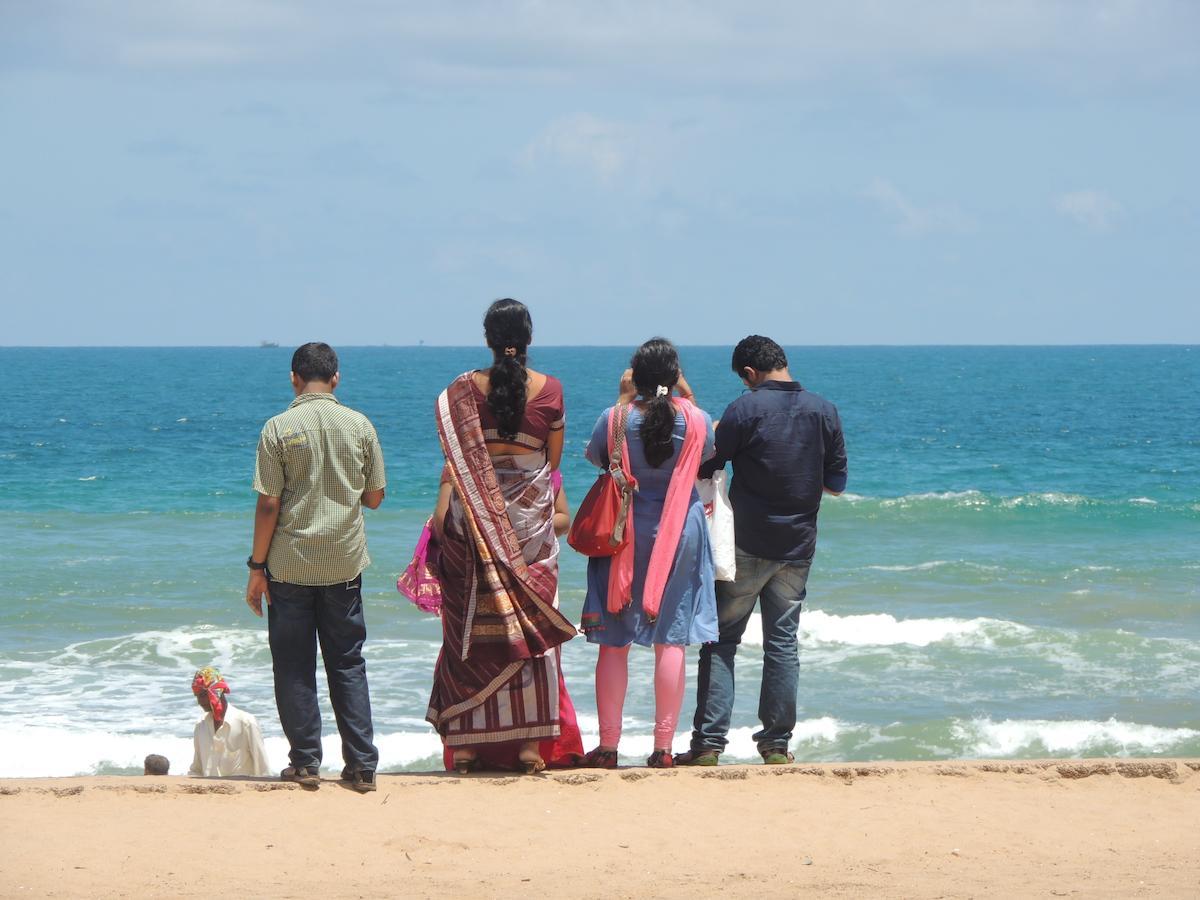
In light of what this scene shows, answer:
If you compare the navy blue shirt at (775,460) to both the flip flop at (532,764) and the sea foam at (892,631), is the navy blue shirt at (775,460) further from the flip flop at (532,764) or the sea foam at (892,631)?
the sea foam at (892,631)

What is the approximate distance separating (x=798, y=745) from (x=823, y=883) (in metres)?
5.62

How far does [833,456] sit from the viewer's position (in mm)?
5492

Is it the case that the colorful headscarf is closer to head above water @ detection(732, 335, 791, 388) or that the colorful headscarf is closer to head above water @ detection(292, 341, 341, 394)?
head above water @ detection(292, 341, 341, 394)

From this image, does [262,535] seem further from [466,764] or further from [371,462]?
[466,764]

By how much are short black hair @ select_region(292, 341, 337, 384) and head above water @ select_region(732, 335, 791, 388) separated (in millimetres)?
1552

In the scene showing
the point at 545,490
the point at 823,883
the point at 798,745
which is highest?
the point at 545,490

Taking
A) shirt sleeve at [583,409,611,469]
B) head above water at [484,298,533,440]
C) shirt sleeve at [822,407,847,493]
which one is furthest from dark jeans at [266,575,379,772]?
shirt sleeve at [822,407,847,493]

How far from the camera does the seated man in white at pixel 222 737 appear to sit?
21.9ft

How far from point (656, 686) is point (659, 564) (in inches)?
19.1

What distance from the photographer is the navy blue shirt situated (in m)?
5.36

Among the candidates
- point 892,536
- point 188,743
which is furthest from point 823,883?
point 892,536

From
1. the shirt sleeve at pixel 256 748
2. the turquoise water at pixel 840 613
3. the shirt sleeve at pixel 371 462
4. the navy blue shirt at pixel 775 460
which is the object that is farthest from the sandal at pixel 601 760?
the turquoise water at pixel 840 613

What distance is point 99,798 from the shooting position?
4.92 m

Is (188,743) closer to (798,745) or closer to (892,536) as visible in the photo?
(798,745)
